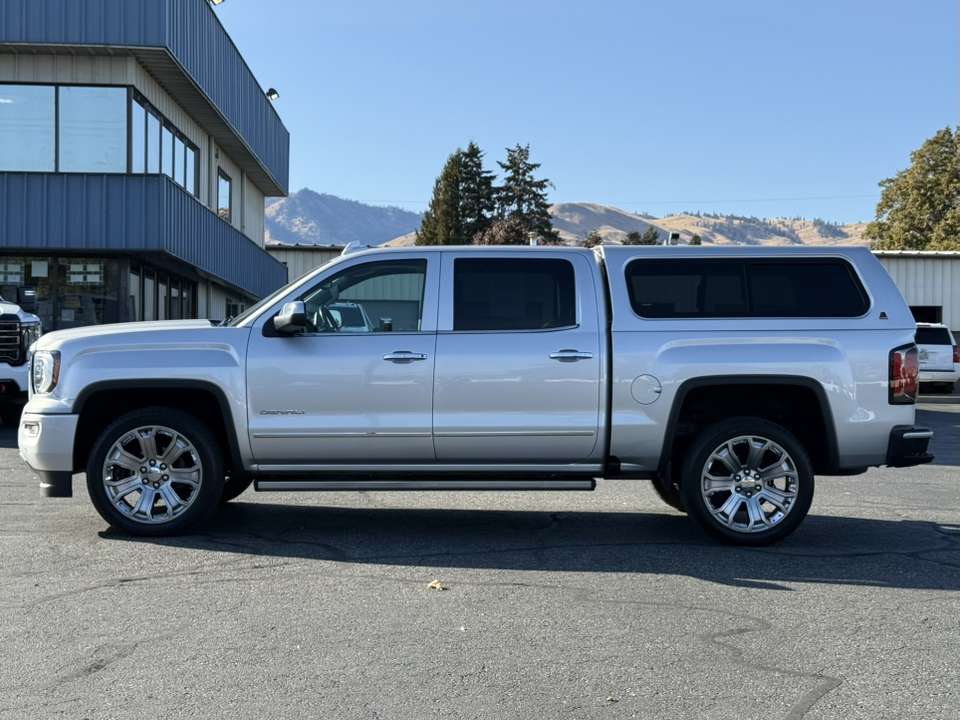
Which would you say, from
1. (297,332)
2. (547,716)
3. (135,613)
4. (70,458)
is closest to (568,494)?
(297,332)

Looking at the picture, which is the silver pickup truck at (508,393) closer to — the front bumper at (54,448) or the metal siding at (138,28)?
the front bumper at (54,448)

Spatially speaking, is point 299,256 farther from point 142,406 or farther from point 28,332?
point 142,406

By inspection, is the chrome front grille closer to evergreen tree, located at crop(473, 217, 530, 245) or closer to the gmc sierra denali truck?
the gmc sierra denali truck

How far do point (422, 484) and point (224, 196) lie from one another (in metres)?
25.1

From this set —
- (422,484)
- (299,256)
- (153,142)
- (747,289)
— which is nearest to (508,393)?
(422,484)

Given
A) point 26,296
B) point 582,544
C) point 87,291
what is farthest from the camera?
point 87,291

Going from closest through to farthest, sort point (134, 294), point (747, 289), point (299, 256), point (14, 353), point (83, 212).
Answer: point (747, 289)
point (14, 353)
point (83, 212)
point (134, 294)
point (299, 256)

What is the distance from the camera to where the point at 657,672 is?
15.7ft

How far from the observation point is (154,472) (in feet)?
25.0

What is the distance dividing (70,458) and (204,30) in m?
18.0

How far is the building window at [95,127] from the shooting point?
821 inches

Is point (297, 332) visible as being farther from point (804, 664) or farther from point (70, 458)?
point (804, 664)

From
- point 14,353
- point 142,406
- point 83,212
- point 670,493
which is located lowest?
point 670,493

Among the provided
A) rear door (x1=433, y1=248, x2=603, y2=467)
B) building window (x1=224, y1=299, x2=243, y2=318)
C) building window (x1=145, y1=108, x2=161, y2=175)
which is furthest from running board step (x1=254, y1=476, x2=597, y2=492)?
building window (x1=224, y1=299, x2=243, y2=318)
